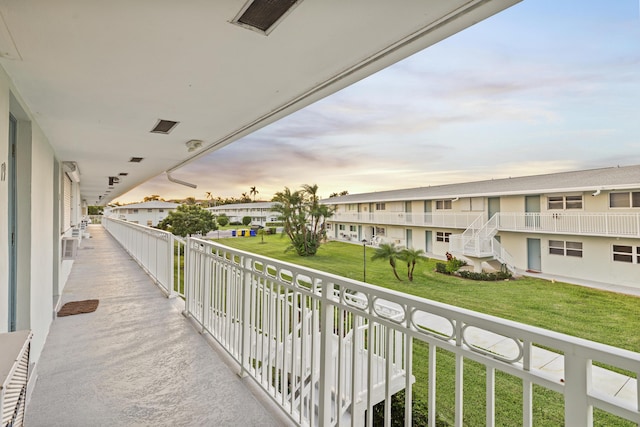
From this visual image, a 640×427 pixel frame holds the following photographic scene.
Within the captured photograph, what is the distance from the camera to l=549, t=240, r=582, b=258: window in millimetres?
9266

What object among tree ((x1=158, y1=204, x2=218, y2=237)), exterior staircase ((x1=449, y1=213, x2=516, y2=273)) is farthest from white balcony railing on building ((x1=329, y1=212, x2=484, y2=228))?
tree ((x1=158, y1=204, x2=218, y2=237))

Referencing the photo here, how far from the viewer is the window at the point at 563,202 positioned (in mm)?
8328

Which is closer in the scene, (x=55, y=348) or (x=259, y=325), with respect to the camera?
(x=259, y=325)

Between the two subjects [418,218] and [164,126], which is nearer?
[164,126]

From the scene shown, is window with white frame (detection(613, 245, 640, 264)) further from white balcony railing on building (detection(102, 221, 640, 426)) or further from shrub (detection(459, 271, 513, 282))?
white balcony railing on building (detection(102, 221, 640, 426))

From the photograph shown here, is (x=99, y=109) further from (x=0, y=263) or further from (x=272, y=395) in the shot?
(x=272, y=395)

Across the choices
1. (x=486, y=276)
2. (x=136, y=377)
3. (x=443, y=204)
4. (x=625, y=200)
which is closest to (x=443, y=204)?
(x=443, y=204)

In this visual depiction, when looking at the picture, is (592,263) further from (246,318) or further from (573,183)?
(246,318)

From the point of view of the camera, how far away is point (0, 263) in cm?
158

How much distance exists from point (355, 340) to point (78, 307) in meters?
4.14

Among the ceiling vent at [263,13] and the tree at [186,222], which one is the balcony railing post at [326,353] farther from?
the tree at [186,222]

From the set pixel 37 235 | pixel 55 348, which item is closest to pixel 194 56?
pixel 37 235

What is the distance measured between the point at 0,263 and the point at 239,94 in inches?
64.0

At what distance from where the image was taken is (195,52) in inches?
59.7
